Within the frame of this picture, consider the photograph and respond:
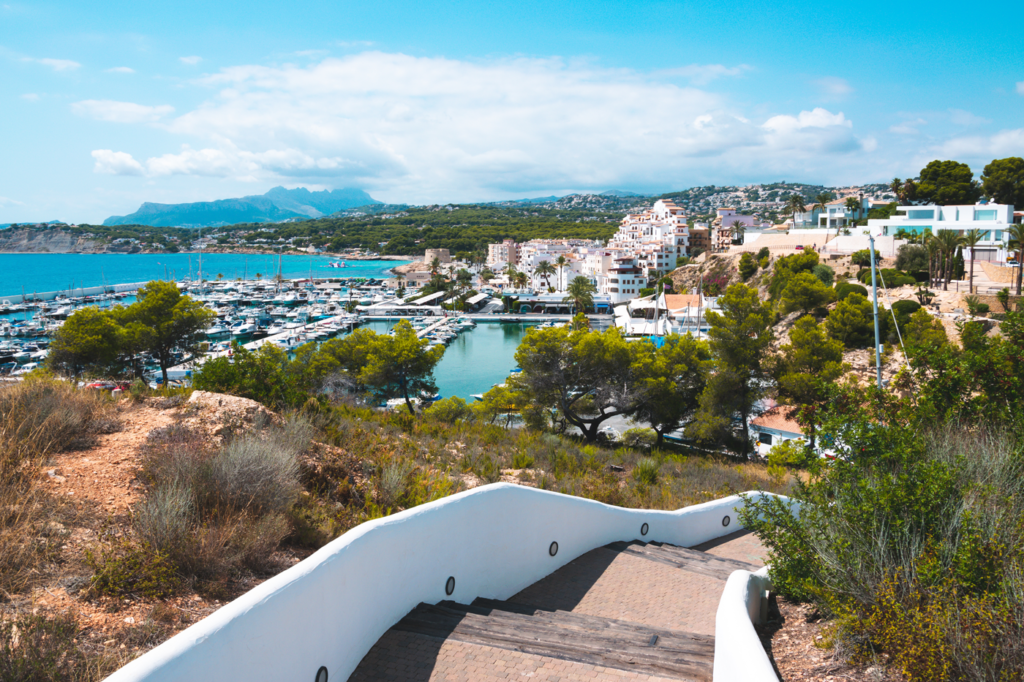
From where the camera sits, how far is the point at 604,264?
75.9m

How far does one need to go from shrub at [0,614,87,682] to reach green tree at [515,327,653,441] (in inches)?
558

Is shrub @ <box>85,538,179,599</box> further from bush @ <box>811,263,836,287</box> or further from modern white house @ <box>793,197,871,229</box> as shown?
modern white house @ <box>793,197,871,229</box>

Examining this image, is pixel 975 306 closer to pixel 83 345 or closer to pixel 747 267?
pixel 747 267

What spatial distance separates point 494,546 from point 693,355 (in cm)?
1402

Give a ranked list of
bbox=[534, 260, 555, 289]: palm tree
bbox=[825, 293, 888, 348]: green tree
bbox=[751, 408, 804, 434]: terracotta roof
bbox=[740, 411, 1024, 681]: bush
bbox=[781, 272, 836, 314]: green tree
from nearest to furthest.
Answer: bbox=[740, 411, 1024, 681]: bush, bbox=[751, 408, 804, 434]: terracotta roof, bbox=[825, 293, 888, 348]: green tree, bbox=[781, 272, 836, 314]: green tree, bbox=[534, 260, 555, 289]: palm tree

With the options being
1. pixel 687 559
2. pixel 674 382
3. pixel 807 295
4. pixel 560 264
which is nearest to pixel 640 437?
pixel 674 382

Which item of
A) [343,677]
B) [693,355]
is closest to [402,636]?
[343,677]

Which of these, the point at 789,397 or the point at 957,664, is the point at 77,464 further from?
the point at 789,397

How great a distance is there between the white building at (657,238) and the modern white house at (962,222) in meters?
28.6

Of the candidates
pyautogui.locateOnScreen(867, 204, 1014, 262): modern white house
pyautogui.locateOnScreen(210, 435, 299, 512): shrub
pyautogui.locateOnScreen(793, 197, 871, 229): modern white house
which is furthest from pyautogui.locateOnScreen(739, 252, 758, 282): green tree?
pyautogui.locateOnScreen(210, 435, 299, 512): shrub

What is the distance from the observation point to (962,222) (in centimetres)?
4350

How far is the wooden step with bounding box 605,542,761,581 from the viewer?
208 inches

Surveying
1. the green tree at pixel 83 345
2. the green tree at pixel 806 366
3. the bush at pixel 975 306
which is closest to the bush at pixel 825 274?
the bush at pixel 975 306

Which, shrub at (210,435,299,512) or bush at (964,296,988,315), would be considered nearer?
shrub at (210,435,299,512)
